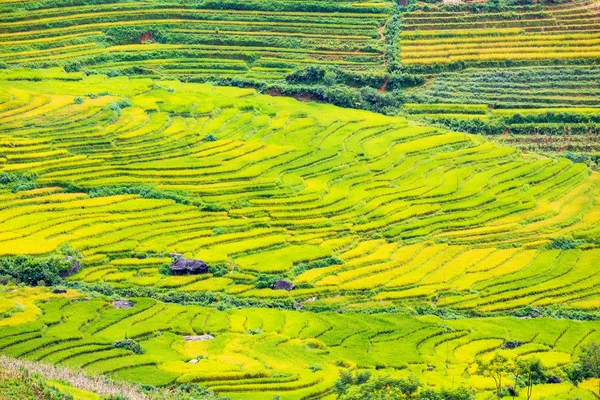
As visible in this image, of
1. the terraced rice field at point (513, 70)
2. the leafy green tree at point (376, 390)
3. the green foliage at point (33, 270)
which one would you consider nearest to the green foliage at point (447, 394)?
the leafy green tree at point (376, 390)

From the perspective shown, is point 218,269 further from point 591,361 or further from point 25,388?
point 25,388

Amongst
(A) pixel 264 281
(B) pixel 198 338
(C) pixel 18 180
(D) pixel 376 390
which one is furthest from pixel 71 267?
(D) pixel 376 390

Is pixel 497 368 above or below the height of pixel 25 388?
below

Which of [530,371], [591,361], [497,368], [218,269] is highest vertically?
[497,368]

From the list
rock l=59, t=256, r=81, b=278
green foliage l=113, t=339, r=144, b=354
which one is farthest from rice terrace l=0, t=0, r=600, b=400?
rock l=59, t=256, r=81, b=278

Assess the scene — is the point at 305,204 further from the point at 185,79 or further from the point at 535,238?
the point at 185,79

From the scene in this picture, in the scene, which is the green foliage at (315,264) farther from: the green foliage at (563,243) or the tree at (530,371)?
the tree at (530,371)

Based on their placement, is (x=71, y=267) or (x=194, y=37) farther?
(x=194, y=37)
